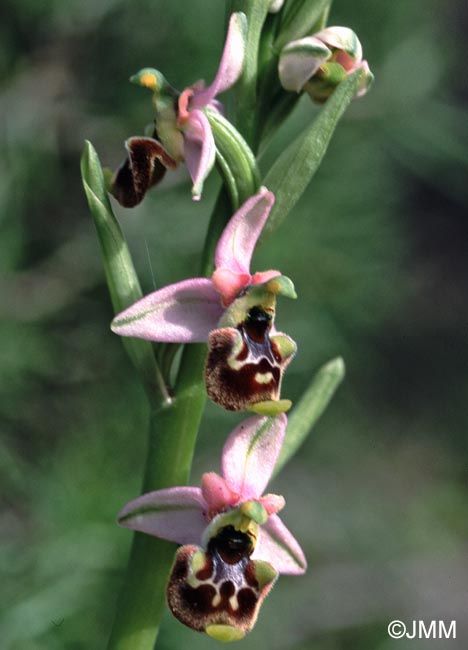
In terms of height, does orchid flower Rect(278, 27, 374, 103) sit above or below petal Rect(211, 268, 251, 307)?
above

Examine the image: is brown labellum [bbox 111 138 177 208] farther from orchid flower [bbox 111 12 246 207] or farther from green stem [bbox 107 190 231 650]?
green stem [bbox 107 190 231 650]

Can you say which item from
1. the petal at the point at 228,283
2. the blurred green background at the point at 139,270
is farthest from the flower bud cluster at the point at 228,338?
the blurred green background at the point at 139,270

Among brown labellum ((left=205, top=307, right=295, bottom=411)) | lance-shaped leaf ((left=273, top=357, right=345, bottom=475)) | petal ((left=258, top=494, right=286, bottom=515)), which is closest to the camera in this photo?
brown labellum ((left=205, top=307, right=295, bottom=411))

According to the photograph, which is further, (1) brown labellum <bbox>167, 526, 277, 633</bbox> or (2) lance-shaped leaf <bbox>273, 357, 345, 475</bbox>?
(2) lance-shaped leaf <bbox>273, 357, 345, 475</bbox>

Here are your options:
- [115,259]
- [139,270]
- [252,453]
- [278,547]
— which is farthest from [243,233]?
[139,270]

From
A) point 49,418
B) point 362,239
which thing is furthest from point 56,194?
point 362,239

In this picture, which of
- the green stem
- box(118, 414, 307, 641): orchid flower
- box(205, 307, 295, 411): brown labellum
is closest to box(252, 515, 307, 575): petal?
box(118, 414, 307, 641): orchid flower

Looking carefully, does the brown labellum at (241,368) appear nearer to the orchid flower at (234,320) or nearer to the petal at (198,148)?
the orchid flower at (234,320)

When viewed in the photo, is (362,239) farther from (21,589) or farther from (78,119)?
(21,589)
